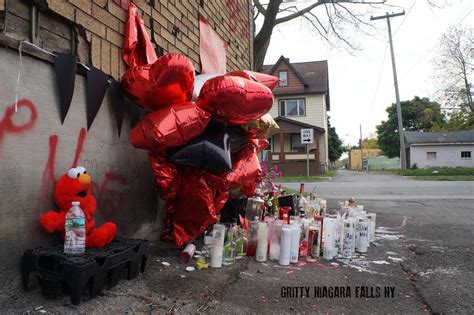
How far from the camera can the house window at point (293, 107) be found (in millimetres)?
28094

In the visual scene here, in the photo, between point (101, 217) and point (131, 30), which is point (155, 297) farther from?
point (131, 30)

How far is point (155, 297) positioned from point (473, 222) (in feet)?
17.5

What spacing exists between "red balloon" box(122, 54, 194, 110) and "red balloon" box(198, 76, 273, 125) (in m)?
0.20

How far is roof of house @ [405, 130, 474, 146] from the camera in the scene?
113 ft

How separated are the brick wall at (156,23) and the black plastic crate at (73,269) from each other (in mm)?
1535

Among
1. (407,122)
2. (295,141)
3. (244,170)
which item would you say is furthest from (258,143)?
(407,122)

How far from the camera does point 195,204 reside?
329 cm

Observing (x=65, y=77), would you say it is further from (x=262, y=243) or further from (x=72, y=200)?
(x=262, y=243)

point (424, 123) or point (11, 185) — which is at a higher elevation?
point (424, 123)

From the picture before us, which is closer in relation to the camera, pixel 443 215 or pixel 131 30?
pixel 131 30

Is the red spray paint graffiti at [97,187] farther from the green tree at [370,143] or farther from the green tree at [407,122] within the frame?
the green tree at [370,143]

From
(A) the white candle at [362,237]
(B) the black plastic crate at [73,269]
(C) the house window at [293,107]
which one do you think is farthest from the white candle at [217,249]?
(C) the house window at [293,107]

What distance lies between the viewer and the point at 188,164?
307cm

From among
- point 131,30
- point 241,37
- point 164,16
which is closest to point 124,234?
point 131,30
